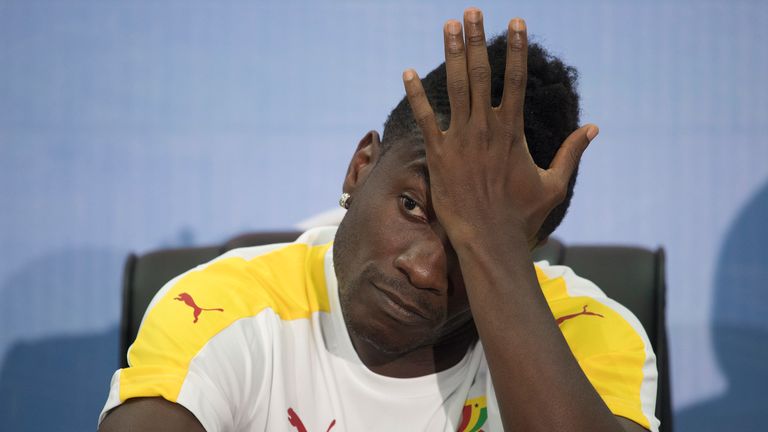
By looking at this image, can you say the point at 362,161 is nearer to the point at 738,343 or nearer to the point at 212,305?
the point at 212,305

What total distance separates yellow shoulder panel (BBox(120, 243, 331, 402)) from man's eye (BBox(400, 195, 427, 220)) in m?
0.23

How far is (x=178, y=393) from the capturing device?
34.1 inches

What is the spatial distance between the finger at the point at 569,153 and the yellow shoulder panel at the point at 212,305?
15.3 inches

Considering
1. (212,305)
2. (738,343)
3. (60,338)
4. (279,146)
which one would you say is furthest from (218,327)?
(738,343)

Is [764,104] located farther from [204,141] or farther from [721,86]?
[204,141]

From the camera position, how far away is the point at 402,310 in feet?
3.10

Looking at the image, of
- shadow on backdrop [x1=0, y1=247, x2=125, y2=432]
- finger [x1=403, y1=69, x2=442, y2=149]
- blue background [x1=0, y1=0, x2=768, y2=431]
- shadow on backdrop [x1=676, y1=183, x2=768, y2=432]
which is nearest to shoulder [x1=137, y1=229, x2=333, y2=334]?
finger [x1=403, y1=69, x2=442, y2=149]

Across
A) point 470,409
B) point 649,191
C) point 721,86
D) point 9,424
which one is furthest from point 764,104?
point 9,424

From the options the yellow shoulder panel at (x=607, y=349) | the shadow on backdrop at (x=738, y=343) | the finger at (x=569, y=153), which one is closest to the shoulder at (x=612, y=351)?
the yellow shoulder panel at (x=607, y=349)

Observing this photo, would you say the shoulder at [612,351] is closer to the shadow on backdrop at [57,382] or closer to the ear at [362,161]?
the ear at [362,161]

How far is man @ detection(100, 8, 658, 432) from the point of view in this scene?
2.85 ft

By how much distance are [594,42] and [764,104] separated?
21.8 inches

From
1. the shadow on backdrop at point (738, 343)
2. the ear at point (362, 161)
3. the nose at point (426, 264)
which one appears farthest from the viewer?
the shadow on backdrop at point (738, 343)

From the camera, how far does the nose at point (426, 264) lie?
36.7 inches
